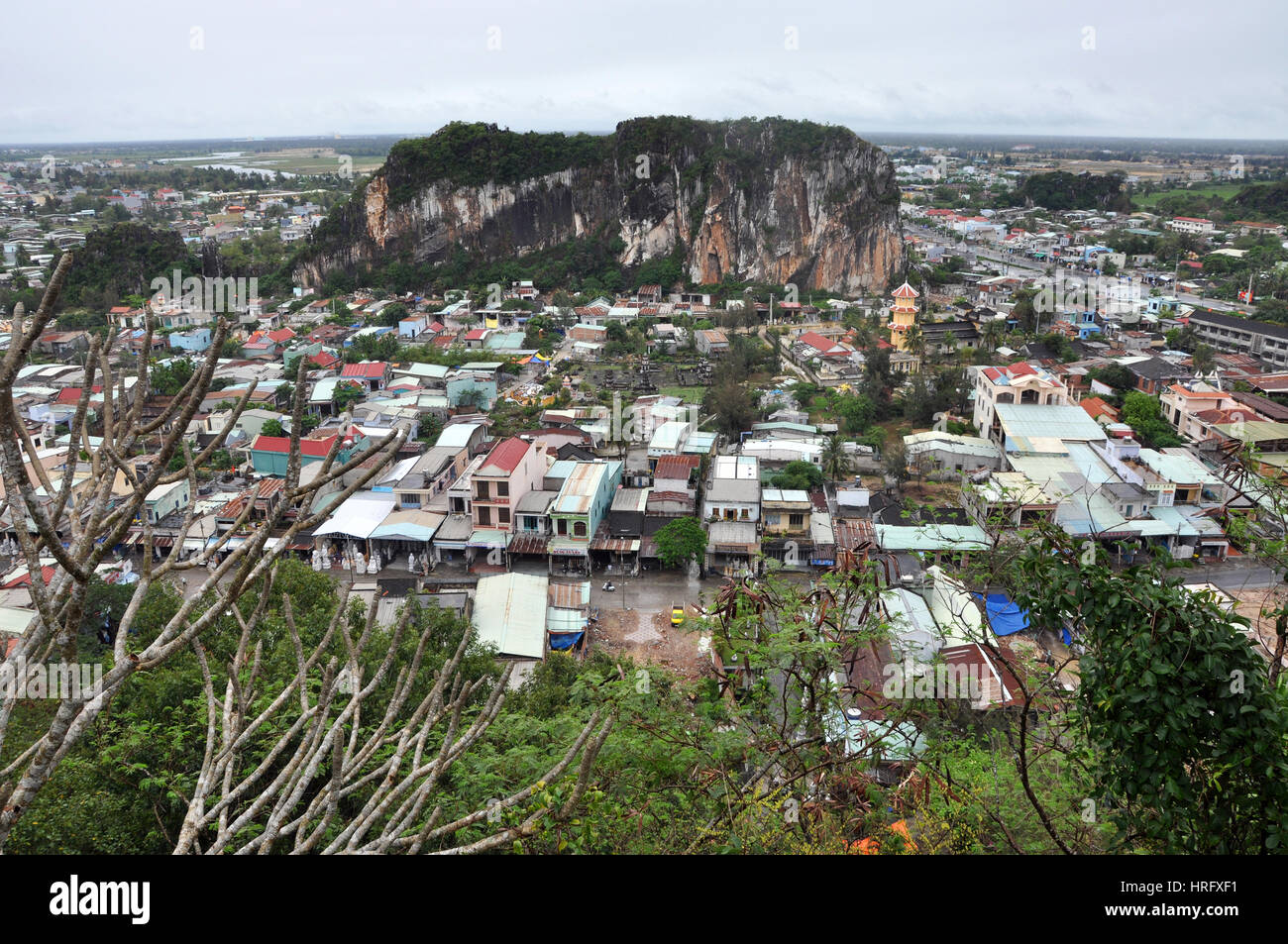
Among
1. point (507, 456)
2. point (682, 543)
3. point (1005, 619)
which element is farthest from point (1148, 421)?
point (507, 456)

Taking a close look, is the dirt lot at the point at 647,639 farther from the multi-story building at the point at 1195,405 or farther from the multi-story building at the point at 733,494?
the multi-story building at the point at 1195,405

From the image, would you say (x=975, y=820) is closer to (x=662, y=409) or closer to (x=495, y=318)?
(x=662, y=409)

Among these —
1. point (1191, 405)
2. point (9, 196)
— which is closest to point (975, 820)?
point (1191, 405)

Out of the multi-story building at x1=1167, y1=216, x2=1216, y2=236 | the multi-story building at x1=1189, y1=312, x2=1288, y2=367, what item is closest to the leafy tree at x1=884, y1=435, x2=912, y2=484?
the multi-story building at x1=1189, y1=312, x2=1288, y2=367

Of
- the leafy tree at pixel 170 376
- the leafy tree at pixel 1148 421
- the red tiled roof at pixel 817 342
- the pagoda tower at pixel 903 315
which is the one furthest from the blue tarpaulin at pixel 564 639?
the pagoda tower at pixel 903 315

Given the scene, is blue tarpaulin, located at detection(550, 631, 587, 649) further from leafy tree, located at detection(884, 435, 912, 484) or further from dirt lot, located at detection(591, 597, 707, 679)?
leafy tree, located at detection(884, 435, 912, 484)
